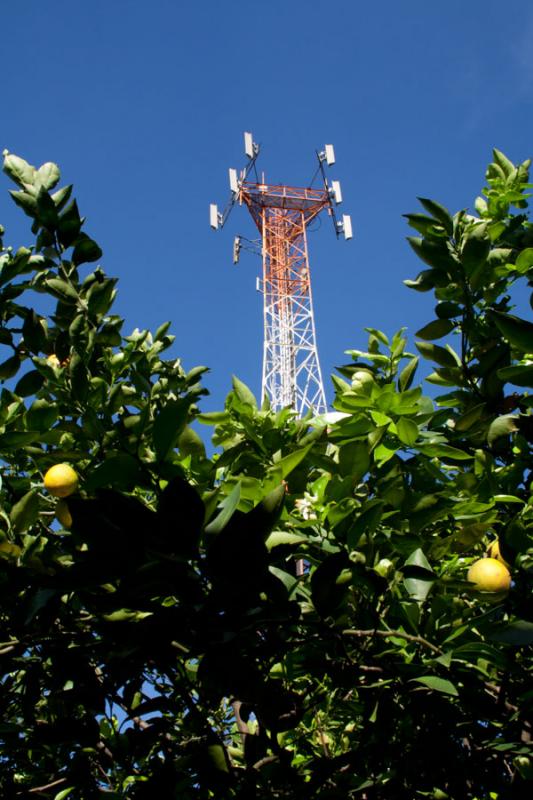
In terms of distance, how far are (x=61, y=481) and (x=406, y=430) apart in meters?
0.73

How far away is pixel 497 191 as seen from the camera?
213 cm

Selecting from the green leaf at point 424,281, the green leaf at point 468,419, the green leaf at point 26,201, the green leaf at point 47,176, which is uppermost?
the green leaf at point 47,176

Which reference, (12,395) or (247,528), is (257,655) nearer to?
(247,528)

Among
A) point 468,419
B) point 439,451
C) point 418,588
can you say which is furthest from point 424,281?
point 418,588

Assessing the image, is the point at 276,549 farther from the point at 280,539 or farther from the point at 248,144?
the point at 248,144

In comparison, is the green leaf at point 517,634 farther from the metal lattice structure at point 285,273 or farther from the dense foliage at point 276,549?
the metal lattice structure at point 285,273

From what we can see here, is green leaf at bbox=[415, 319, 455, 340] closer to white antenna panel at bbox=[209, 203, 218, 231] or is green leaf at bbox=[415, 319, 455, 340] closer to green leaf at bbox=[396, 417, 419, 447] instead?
green leaf at bbox=[396, 417, 419, 447]

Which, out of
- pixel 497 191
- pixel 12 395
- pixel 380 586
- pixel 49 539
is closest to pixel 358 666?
pixel 380 586

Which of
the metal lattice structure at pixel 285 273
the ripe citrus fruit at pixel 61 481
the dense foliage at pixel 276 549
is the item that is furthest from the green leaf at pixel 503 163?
the metal lattice structure at pixel 285 273

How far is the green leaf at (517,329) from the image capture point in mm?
1129

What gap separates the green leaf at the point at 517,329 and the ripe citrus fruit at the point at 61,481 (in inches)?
35.5

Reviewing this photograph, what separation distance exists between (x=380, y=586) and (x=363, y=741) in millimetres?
435

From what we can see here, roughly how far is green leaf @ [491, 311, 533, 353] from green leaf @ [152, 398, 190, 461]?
1.67 ft

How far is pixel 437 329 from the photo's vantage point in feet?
6.57
